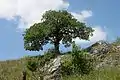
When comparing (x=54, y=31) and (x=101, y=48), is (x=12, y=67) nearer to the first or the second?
(x=54, y=31)

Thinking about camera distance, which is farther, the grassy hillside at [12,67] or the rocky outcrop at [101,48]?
the grassy hillside at [12,67]

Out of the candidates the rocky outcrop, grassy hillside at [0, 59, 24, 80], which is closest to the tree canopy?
grassy hillside at [0, 59, 24, 80]

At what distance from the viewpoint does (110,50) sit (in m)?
50.5

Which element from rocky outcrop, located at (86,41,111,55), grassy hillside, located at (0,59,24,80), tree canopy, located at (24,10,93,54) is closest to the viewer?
rocky outcrop, located at (86,41,111,55)

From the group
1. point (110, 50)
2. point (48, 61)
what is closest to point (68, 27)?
point (48, 61)

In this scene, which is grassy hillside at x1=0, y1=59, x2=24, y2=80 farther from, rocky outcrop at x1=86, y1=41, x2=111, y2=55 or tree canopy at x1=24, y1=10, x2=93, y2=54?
rocky outcrop at x1=86, y1=41, x2=111, y2=55

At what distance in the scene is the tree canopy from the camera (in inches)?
2660

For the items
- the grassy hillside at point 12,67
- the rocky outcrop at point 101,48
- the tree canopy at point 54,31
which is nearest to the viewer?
the rocky outcrop at point 101,48

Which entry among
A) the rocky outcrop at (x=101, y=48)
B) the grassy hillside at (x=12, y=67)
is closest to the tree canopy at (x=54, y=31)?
the grassy hillside at (x=12, y=67)

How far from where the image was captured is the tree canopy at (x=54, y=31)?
222ft

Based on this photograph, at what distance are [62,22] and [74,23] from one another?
87.5 inches

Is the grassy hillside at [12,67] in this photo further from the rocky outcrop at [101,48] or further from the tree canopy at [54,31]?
the rocky outcrop at [101,48]

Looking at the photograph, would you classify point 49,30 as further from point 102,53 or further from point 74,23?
point 102,53

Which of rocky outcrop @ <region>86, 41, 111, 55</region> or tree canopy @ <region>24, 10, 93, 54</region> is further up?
tree canopy @ <region>24, 10, 93, 54</region>
